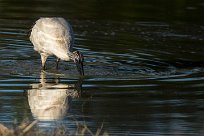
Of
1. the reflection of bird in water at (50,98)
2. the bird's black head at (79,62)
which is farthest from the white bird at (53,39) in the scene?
the reflection of bird in water at (50,98)

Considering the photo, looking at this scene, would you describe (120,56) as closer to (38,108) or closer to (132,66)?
(132,66)

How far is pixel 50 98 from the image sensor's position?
11.3 m

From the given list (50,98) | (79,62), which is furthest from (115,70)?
(50,98)

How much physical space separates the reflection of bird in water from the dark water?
0.01m

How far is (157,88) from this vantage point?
40.0 feet

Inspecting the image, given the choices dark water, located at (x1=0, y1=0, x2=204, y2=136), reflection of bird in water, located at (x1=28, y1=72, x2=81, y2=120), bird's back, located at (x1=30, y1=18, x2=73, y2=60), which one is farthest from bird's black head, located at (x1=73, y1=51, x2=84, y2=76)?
reflection of bird in water, located at (x1=28, y1=72, x2=81, y2=120)

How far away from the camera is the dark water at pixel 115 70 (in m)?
10.3

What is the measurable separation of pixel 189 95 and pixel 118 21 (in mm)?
7102

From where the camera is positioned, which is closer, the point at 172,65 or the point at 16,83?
the point at 16,83

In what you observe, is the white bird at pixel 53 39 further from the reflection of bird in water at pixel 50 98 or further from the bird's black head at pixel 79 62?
the reflection of bird in water at pixel 50 98

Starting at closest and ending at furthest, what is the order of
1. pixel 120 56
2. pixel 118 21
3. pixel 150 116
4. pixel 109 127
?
1. pixel 109 127
2. pixel 150 116
3. pixel 120 56
4. pixel 118 21

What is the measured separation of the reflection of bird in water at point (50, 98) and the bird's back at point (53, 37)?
0.97 metres

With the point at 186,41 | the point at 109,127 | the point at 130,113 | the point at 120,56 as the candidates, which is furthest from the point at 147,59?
the point at 109,127

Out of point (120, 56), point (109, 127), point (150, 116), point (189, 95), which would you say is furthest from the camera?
point (120, 56)
